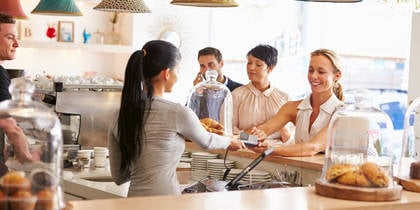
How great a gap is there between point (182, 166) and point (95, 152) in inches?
24.9

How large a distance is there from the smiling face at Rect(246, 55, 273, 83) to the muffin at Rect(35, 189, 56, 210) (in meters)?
4.33

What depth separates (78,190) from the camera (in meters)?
4.84

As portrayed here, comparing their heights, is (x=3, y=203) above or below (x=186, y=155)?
above

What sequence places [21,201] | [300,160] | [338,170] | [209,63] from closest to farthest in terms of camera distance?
[21,201]
[338,170]
[300,160]
[209,63]

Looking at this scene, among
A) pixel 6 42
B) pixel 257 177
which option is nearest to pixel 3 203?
pixel 257 177

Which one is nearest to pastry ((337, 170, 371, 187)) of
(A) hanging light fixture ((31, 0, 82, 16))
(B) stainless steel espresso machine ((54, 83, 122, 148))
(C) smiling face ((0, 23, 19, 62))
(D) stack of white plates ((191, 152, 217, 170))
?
(D) stack of white plates ((191, 152, 217, 170))

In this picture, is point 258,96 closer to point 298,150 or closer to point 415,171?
point 298,150

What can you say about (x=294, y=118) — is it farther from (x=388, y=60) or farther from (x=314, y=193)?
(x=388, y=60)

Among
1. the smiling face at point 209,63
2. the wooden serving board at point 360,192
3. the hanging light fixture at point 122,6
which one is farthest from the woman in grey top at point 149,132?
the smiling face at point 209,63

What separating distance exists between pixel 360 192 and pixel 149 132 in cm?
111

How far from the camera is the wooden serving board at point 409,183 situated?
351 centimetres

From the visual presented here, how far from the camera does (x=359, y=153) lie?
3.72m

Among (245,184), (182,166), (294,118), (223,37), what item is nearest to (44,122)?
(245,184)

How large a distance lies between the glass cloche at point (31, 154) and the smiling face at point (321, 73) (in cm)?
280
